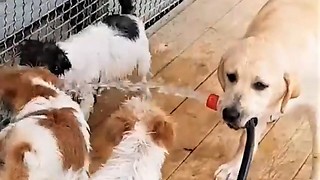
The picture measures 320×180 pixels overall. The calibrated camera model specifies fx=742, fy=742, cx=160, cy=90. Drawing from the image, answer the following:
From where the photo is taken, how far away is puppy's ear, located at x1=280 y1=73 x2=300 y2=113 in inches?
91.4

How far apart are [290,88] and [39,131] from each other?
2.60 feet

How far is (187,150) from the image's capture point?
275cm

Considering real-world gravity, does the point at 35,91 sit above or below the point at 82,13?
above

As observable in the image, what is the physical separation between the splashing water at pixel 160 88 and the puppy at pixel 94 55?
31 mm

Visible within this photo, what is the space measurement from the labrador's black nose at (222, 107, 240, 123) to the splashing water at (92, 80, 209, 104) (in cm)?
67

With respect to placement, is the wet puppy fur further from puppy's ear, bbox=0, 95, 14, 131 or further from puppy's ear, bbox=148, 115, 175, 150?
puppy's ear, bbox=148, 115, 175, 150

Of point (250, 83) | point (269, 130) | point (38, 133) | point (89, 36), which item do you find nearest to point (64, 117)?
point (38, 133)

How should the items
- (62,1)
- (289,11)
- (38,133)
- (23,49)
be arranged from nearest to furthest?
(38,133) → (289,11) → (23,49) → (62,1)

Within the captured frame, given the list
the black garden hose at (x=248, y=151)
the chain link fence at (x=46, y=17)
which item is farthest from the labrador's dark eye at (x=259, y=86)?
the chain link fence at (x=46, y=17)

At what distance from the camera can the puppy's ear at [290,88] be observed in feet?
7.61

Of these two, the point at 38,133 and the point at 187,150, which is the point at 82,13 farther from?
the point at 38,133

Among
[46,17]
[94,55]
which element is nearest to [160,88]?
[94,55]

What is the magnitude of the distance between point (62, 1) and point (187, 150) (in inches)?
36.8

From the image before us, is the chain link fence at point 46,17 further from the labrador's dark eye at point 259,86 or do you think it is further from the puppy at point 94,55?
the labrador's dark eye at point 259,86
